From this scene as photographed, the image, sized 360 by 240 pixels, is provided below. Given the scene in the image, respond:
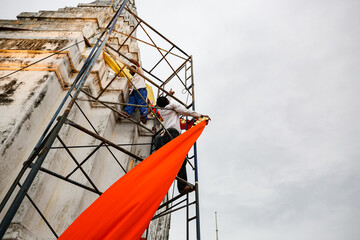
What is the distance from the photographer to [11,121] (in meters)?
3.45

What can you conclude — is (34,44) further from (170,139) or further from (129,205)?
(129,205)

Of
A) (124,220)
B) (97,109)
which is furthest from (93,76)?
Answer: (124,220)

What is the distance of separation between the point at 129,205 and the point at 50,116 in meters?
3.12

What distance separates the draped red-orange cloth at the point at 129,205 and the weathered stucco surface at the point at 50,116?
5.35 ft

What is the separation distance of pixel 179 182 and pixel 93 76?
3.71 metres

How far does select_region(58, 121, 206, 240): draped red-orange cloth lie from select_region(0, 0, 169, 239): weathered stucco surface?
163cm

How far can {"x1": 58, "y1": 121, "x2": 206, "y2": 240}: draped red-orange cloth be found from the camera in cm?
211

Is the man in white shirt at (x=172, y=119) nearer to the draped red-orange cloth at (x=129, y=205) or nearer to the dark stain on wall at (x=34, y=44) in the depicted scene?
the draped red-orange cloth at (x=129, y=205)

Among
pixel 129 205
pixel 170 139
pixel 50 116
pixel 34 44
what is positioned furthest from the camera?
pixel 34 44

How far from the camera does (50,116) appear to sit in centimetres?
430

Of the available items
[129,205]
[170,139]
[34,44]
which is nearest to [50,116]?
[34,44]

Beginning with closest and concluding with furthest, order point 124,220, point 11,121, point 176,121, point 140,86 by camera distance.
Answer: point 124,220
point 11,121
point 176,121
point 140,86

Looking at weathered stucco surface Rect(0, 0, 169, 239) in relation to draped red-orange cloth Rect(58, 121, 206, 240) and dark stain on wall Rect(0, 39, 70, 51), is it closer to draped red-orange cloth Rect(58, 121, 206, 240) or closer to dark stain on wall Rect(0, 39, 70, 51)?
dark stain on wall Rect(0, 39, 70, 51)

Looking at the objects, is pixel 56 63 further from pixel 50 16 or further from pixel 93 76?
pixel 50 16
